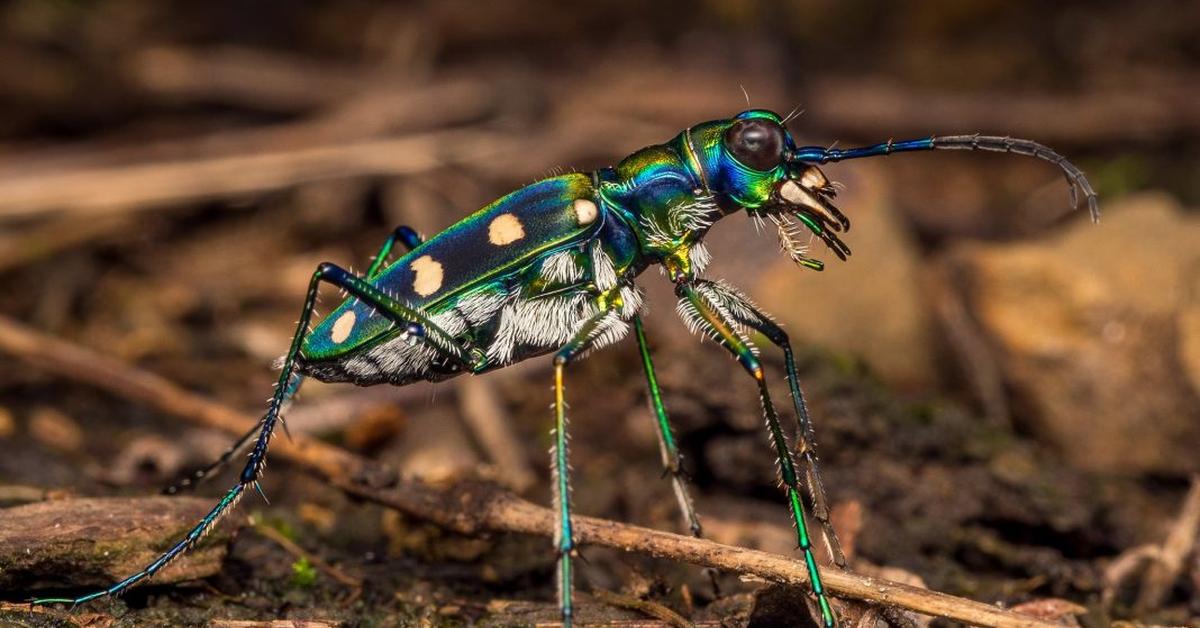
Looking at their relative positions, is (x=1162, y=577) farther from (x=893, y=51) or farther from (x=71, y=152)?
(x=71, y=152)

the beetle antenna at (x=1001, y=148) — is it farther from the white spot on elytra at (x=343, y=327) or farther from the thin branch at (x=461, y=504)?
the white spot on elytra at (x=343, y=327)

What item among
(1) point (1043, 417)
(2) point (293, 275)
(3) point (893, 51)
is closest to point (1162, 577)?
(1) point (1043, 417)

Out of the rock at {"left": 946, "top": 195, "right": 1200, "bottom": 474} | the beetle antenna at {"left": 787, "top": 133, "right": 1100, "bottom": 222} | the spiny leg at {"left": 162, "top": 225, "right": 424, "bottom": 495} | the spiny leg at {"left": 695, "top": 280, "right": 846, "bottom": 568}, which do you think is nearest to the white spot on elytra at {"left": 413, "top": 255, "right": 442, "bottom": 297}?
the spiny leg at {"left": 162, "top": 225, "right": 424, "bottom": 495}

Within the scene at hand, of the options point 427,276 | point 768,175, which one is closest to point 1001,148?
point 768,175

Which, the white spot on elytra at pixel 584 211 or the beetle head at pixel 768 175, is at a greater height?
the beetle head at pixel 768 175

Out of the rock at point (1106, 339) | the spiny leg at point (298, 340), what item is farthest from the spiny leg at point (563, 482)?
the rock at point (1106, 339)

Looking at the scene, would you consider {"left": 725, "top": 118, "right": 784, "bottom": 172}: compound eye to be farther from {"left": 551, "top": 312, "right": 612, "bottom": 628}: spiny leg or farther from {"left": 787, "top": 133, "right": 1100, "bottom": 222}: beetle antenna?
{"left": 551, "top": 312, "right": 612, "bottom": 628}: spiny leg
